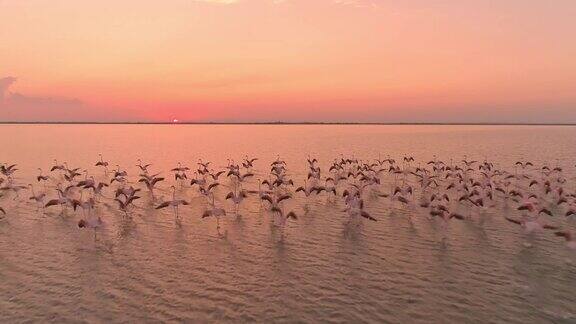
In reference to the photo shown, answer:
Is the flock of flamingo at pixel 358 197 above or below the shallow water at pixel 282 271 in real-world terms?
above

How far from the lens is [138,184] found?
30.4 meters

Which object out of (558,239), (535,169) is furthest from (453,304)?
(535,169)

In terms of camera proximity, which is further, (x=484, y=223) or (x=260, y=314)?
(x=484, y=223)

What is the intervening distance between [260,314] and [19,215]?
1520cm

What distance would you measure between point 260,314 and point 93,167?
3396 centimetres

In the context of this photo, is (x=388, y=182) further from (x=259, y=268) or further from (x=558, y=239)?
(x=259, y=268)

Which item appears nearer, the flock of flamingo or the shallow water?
the shallow water

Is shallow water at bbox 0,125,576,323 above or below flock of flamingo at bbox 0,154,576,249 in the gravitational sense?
below

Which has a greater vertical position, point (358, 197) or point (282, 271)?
point (358, 197)

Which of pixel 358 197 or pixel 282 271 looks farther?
pixel 358 197

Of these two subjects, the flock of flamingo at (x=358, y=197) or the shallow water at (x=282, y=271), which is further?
the flock of flamingo at (x=358, y=197)

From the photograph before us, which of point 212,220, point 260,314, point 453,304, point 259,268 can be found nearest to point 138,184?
point 212,220

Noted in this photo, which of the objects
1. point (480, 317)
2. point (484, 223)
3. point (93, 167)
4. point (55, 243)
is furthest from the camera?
point (93, 167)

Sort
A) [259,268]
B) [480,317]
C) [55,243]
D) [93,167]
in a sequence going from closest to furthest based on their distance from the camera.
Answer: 1. [480,317]
2. [259,268]
3. [55,243]
4. [93,167]
